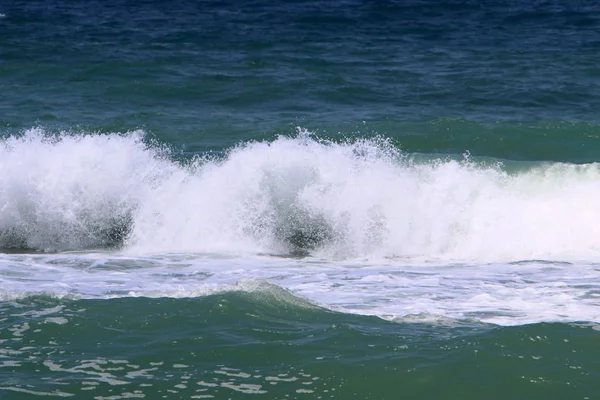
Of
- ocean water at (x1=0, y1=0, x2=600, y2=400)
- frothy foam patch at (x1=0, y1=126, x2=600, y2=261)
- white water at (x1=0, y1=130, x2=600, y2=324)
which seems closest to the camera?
ocean water at (x1=0, y1=0, x2=600, y2=400)

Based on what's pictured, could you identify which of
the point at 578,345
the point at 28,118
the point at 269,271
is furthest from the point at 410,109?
the point at 578,345

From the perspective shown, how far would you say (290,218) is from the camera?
11.7m

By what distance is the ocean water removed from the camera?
6.53m

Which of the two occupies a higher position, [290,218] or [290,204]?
[290,204]

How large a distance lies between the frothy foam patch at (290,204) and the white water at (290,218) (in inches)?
0.8

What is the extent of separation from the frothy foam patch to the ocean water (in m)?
0.03

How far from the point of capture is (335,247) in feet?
36.1

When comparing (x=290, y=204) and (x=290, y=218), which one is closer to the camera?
(x=290, y=218)

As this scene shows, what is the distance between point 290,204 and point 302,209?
0.17 m

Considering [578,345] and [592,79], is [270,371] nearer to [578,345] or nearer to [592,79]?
[578,345]

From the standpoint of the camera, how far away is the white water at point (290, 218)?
9.42 m

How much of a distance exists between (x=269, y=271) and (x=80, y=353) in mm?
3274

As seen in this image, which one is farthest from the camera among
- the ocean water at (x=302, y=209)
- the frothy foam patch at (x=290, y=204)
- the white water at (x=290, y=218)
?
the frothy foam patch at (x=290, y=204)

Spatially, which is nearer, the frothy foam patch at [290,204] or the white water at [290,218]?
the white water at [290,218]
